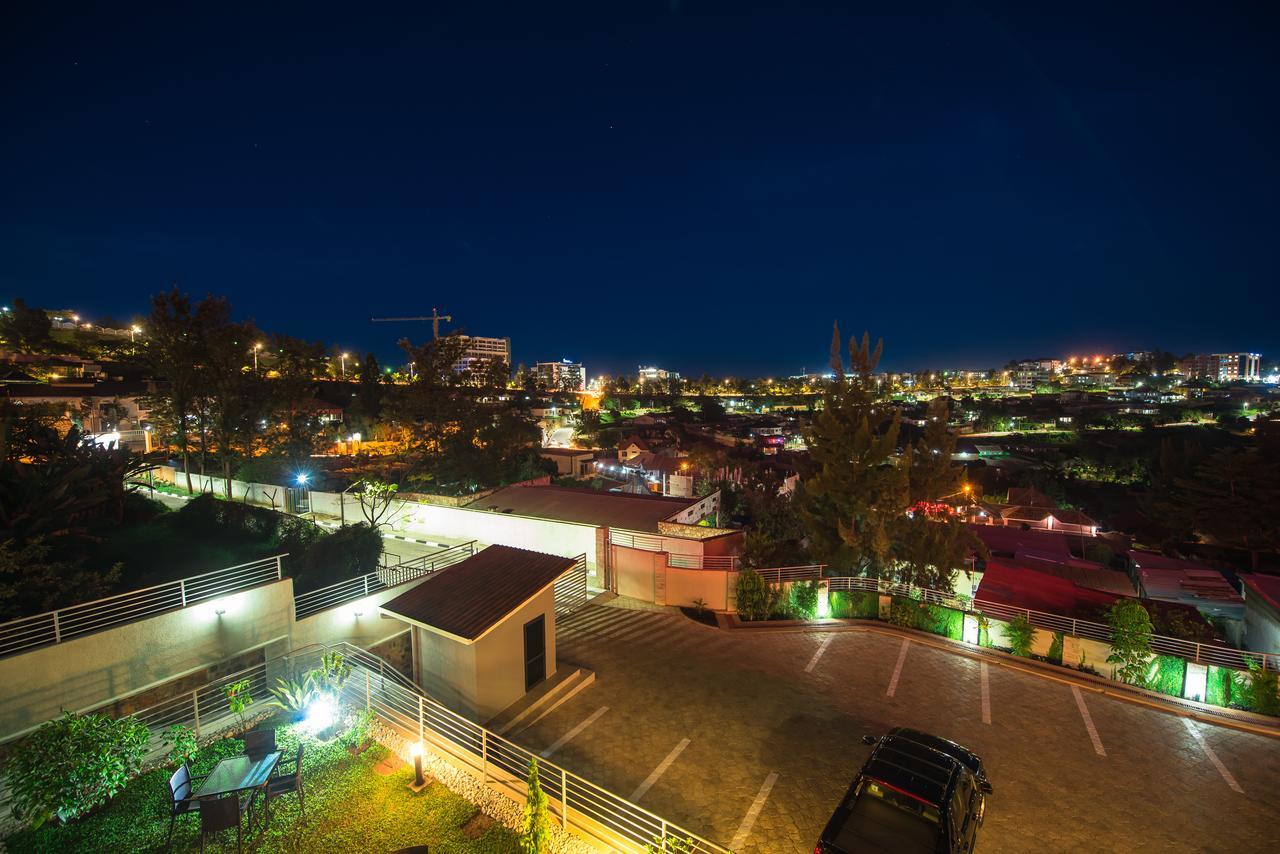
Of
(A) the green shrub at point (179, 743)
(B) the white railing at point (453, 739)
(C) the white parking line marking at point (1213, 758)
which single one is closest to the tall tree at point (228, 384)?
(B) the white railing at point (453, 739)

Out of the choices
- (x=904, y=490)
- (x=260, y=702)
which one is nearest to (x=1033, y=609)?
(x=904, y=490)

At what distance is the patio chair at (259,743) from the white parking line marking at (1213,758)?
40.2 ft

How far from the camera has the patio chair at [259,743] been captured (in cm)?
617

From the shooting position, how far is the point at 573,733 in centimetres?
815

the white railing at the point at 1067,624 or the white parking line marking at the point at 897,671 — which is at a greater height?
the white railing at the point at 1067,624

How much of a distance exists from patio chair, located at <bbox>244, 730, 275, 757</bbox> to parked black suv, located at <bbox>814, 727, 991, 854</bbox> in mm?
6235

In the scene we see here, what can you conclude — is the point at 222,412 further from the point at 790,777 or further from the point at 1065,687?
the point at 1065,687

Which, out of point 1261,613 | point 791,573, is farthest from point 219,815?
point 1261,613

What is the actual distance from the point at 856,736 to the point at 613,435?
57.7 metres

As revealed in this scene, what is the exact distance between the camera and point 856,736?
8078mm

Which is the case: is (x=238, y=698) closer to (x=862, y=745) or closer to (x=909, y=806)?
(x=909, y=806)

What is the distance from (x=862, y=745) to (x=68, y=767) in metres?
9.34

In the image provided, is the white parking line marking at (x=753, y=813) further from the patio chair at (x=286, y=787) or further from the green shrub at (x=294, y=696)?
the green shrub at (x=294, y=696)

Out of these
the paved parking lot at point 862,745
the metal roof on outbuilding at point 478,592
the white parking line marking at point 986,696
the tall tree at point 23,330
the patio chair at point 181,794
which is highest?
the tall tree at point 23,330
